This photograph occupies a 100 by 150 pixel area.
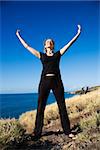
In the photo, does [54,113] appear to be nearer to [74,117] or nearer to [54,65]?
[74,117]

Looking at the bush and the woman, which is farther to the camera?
the woman

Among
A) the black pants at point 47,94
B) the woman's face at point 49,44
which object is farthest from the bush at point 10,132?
the woman's face at point 49,44

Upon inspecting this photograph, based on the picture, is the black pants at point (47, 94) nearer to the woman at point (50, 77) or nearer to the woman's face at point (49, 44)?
the woman at point (50, 77)

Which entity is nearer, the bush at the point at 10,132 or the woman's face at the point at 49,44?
the bush at the point at 10,132

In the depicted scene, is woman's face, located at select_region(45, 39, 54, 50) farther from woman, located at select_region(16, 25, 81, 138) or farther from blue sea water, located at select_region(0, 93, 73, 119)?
blue sea water, located at select_region(0, 93, 73, 119)

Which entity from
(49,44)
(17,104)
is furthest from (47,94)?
(17,104)

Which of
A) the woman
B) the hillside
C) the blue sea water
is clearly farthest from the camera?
the blue sea water

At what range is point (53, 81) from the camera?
6.42 meters

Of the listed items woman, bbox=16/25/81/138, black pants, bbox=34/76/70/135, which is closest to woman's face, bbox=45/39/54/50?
woman, bbox=16/25/81/138

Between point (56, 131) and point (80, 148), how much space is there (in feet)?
4.06

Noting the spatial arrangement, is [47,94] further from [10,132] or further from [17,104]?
[17,104]

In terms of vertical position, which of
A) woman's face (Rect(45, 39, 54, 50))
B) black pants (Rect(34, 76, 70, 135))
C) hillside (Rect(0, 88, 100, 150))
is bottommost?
hillside (Rect(0, 88, 100, 150))

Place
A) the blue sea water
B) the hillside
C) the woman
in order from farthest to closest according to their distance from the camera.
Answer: the blue sea water
the woman
the hillside

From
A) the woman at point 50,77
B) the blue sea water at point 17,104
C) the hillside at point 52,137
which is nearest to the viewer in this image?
the hillside at point 52,137
